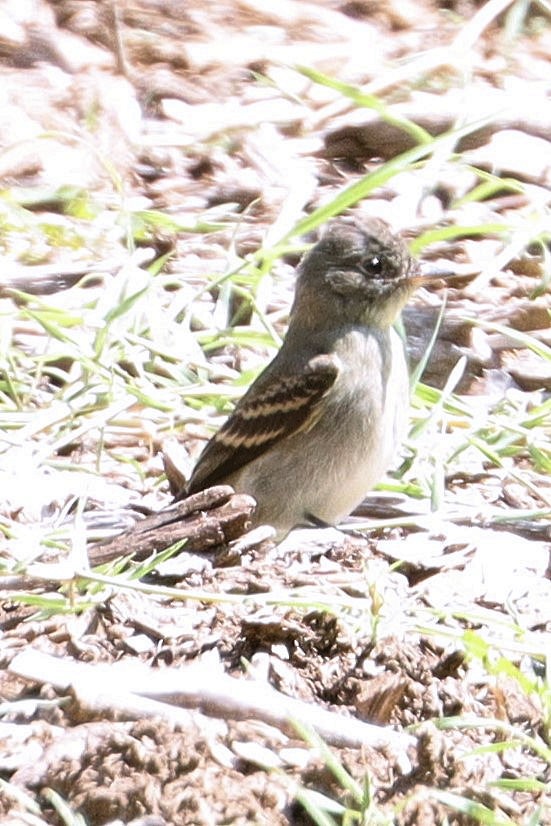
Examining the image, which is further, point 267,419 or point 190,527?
point 267,419

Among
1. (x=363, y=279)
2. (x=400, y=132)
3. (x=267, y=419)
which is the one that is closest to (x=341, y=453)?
(x=267, y=419)

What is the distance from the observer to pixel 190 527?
4531mm

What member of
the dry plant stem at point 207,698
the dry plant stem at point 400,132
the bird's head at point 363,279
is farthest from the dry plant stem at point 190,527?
the dry plant stem at point 400,132

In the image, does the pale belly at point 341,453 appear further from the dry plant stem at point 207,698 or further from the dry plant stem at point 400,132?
the dry plant stem at point 400,132

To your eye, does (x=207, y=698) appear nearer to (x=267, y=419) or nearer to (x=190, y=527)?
(x=190, y=527)

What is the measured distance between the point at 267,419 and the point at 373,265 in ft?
1.99

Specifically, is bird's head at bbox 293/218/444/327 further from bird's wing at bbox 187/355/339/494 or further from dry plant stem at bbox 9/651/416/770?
dry plant stem at bbox 9/651/416/770

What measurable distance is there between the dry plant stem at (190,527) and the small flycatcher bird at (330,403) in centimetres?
52

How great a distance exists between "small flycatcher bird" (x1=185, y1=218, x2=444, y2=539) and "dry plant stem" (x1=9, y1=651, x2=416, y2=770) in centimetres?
136

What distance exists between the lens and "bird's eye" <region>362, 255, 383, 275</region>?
5344 mm

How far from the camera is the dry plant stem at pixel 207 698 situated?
3643 mm

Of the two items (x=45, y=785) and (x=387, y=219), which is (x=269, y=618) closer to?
(x=45, y=785)

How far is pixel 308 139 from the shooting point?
7457mm

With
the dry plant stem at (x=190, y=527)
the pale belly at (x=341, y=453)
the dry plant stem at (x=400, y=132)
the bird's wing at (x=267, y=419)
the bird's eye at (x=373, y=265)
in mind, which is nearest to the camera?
the dry plant stem at (x=190, y=527)
